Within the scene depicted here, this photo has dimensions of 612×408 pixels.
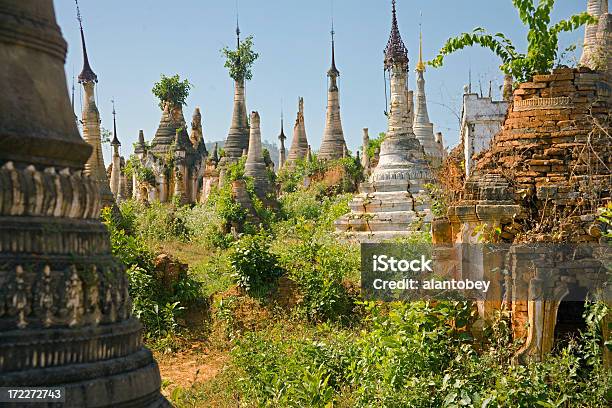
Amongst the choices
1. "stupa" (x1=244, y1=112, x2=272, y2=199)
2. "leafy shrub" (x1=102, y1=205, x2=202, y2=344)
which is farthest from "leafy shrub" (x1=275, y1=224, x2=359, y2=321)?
"stupa" (x1=244, y1=112, x2=272, y2=199)

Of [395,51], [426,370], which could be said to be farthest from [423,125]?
[426,370]

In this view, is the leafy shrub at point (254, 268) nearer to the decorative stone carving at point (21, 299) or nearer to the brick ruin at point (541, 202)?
the brick ruin at point (541, 202)

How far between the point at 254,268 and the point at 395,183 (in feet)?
18.0

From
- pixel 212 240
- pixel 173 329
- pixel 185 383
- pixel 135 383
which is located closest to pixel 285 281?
pixel 173 329

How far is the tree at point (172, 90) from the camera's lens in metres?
27.3

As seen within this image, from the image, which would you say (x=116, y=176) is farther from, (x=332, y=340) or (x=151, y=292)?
(x=332, y=340)

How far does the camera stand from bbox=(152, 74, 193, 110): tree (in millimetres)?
27328

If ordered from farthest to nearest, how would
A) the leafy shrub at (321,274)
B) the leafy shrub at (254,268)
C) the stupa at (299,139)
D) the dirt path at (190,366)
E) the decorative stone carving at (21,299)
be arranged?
the stupa at (299,139), the leafy shrub at (254,268), the leafy shrub at (321,274), the dirt path at (190,366), the decorative stone carving at (21,299)

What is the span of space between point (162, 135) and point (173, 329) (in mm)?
16903

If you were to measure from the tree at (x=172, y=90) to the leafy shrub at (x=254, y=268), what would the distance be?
54.3 feet

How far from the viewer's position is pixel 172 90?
2739cm

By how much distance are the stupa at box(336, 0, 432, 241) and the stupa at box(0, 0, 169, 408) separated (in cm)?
1091

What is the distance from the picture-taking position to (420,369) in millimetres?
6648

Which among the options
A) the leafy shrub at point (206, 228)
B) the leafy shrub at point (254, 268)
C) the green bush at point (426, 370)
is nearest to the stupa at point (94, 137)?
the leafy shrub at point (206, 228)
